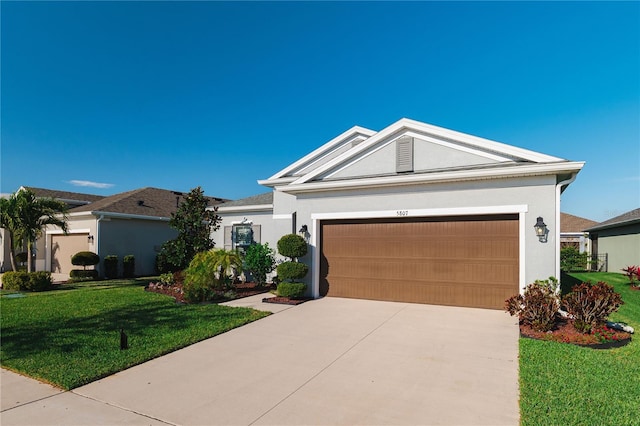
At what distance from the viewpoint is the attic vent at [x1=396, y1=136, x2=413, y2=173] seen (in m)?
9.84

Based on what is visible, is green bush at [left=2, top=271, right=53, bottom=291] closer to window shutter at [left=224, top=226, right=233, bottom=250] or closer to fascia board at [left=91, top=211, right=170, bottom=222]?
fascia board at [left=91, top=211, right=170, bottom=222]

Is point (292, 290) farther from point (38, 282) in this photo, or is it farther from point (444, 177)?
point (38, 282)

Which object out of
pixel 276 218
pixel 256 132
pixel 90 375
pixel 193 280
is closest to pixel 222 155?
pixel 256 132

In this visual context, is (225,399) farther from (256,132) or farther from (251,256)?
Result: (256,132)

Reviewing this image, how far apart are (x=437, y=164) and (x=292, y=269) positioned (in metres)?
5.12

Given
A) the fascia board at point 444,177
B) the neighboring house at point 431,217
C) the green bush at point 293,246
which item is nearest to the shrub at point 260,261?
the green bush at point 293,246

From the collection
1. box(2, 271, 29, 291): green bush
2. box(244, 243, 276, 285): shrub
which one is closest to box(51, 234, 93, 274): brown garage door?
box(2, 271, 29, 291): green bush

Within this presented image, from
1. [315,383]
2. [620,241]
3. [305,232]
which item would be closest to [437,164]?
[305,232]

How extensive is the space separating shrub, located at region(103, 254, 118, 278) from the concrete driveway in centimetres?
1319

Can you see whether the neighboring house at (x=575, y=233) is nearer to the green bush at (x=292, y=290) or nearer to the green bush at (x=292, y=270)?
the green bush at (x=292, y=270)

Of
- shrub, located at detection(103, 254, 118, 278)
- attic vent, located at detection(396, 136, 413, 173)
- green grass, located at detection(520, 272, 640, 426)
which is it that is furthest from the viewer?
shrub, located at detection(103, 254, 118, 278)

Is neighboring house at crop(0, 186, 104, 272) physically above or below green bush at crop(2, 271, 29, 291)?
above

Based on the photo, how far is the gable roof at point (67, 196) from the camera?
72.0 ft

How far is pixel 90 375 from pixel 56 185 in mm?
24750
